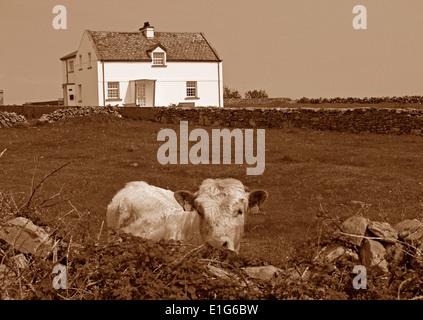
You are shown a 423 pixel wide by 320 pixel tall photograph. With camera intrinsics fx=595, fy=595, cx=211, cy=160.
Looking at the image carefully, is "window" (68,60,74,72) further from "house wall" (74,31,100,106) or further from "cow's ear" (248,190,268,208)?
"cow's ear" (248,190,268,208)

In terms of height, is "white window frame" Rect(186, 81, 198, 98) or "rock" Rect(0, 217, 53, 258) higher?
"white window frame" Rect(186, 81, 198, 98)

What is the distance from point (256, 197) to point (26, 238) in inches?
131

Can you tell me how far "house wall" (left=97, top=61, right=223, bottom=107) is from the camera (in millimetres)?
54062

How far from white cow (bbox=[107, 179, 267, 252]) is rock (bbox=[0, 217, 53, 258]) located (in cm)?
170

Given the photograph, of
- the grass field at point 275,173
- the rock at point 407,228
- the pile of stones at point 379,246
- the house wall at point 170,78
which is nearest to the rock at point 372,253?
the pile of stones at point 379,246

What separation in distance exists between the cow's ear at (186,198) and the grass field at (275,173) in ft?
4.85

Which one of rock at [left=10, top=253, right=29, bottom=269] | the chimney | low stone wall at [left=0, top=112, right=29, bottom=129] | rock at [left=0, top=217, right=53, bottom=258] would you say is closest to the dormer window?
the chimney

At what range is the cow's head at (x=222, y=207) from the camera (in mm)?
7199

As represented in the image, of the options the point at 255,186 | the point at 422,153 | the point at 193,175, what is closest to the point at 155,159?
the point at 193,175

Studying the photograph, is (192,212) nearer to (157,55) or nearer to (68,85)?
(157,55)

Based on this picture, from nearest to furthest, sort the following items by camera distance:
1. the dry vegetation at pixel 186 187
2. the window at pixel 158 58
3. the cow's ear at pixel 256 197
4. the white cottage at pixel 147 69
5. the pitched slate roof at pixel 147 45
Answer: the dry vegetation at pixel 186 187
the cow's ear at pixel 256 197
the white cottage at pixel 147 69
the pitched slate roof at pixel 147 45
the window at pixel 158 58

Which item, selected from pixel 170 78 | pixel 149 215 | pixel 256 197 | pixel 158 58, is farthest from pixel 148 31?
pixel 256 197

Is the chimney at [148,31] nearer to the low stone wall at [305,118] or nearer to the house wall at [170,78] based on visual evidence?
the house wall at [170,78]
